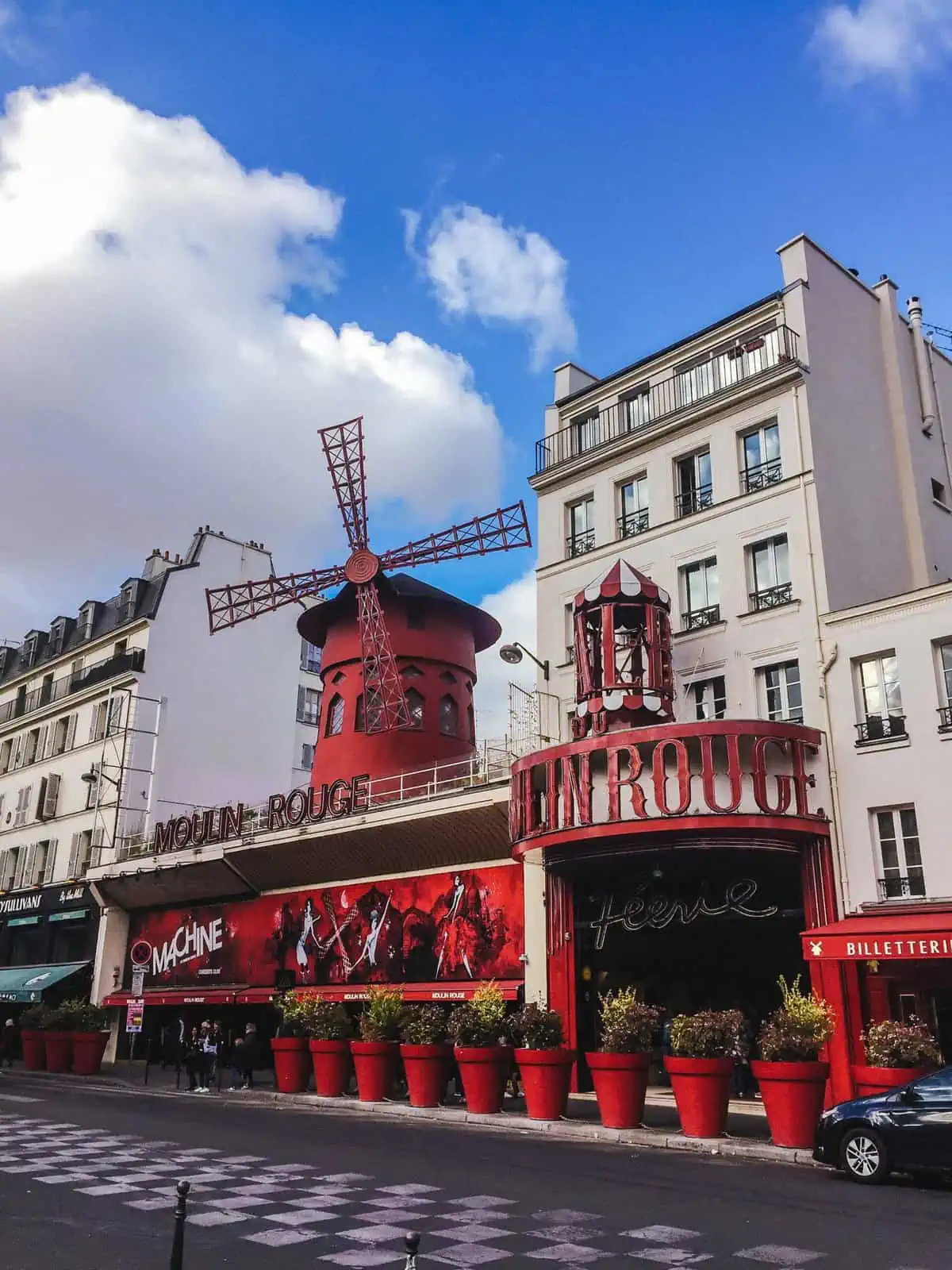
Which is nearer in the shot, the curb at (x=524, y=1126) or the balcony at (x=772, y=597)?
the curb at (x=524, y=1126)

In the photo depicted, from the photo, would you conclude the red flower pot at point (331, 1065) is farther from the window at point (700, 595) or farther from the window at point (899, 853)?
the window at point (700, 595)

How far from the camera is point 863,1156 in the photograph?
9438 millimetres

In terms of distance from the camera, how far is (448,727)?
92.0 feet

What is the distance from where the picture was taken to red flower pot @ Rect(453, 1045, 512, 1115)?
47.9ft

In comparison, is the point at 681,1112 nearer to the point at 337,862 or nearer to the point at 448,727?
the point at 337,862

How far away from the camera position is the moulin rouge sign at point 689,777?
50.8ft

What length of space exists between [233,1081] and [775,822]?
12499 millimetres

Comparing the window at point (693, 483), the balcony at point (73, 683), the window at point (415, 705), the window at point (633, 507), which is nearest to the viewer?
the window at point (693, 483)

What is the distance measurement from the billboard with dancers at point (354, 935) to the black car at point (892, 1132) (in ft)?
33.3

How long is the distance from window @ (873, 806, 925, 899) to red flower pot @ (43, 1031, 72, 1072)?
18.8 m

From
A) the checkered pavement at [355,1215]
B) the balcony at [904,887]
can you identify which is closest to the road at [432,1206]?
the checkered pavement at [355,1215]

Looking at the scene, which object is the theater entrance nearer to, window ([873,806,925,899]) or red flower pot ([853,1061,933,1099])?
window ([873,806,925,899])

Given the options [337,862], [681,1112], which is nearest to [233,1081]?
[337,862]

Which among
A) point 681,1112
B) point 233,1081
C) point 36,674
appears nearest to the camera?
point 681,1112
